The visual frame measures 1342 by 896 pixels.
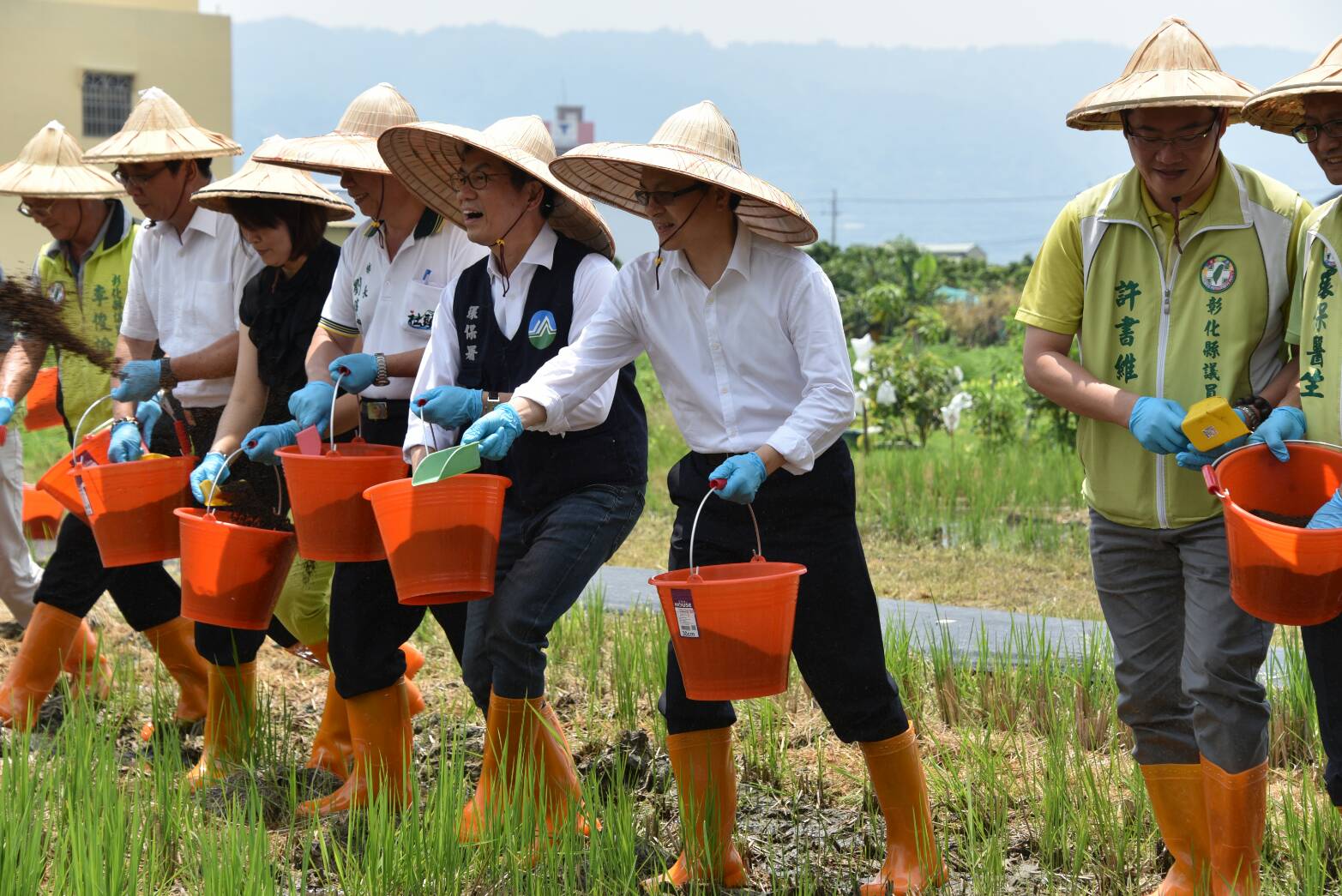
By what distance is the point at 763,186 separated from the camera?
104 inches

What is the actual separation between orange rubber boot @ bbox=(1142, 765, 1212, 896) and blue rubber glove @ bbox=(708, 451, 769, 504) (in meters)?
0.97

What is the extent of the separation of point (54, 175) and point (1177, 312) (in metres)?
3.35

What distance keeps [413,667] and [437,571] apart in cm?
143

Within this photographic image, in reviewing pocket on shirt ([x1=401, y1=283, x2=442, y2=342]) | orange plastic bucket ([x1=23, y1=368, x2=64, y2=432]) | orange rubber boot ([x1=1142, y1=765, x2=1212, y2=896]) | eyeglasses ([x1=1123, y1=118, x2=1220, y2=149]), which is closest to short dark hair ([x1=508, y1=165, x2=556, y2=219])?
pocket on shirt ([x1=401, y1=283, x2=442, y2=342])

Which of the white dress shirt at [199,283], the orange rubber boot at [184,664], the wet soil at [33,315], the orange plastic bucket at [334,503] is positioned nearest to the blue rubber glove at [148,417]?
the white dress shirt at [199,283]

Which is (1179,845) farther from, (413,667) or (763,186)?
(413,667)

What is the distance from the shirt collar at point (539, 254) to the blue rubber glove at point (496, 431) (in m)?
0.43

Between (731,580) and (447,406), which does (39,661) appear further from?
(731,580)

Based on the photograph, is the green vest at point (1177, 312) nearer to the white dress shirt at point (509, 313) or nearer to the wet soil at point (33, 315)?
the white dress shirt at point (509, 313)

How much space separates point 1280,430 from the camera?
2.33 m

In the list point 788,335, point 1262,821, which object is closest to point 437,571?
point 788,335

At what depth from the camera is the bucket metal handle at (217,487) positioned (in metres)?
3.22

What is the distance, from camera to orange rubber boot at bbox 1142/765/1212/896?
2.64 metres

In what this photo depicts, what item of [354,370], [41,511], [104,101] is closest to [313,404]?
[354,370]
